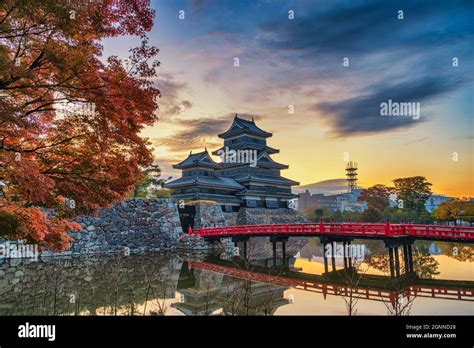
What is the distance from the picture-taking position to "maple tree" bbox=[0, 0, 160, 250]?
517 centimetres

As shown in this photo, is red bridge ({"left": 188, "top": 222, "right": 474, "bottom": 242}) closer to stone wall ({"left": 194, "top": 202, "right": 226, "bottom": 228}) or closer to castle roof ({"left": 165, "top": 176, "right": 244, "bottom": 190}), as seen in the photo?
stone wall ({"left": 194, "top": 202, "right": 226, "bottom": 228})

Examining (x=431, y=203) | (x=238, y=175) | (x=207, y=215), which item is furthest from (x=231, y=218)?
(x=431, y=203)

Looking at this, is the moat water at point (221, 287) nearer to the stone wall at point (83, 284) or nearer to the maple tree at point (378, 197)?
the stone wall at point (83, 284)

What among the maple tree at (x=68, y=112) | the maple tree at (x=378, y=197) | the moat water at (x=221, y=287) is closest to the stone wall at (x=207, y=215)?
the moat water at (x=221, y=287)

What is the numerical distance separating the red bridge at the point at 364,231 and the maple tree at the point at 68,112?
13927 millimetres

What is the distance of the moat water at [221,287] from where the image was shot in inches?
373

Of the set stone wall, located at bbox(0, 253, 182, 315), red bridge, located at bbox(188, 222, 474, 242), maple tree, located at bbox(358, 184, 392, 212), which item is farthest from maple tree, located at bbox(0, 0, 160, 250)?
maple tree, located at bbox(358, 184, 392, 212)

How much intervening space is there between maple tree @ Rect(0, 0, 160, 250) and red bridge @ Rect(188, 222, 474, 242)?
1393 cm

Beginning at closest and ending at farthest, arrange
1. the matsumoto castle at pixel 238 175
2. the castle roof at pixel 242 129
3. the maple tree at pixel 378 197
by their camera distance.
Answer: the matsumoto castle at pixel 238 175
the castle roof at pixel 242 129
the maple tree at pixel 378 197

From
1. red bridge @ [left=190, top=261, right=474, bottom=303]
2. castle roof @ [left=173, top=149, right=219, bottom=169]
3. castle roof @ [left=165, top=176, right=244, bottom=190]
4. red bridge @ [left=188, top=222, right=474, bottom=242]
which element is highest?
castle roof @ [left=173, top=149, right=219, bottom=169]

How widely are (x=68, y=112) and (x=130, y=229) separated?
20.0 m

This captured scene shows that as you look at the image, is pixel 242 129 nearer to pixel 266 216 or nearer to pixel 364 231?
pixel 266 216

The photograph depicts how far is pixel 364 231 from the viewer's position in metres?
17.3
